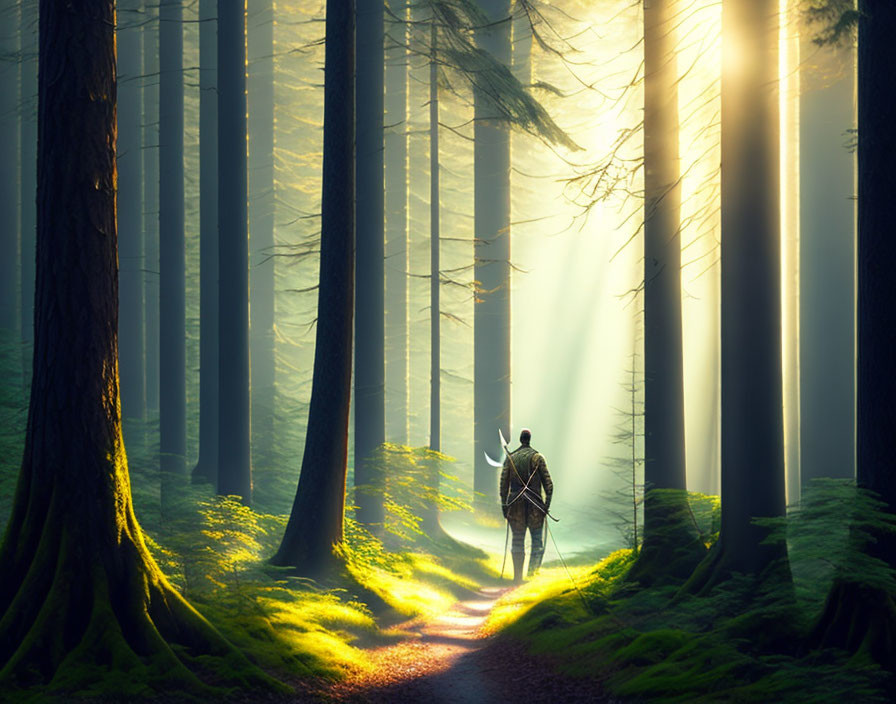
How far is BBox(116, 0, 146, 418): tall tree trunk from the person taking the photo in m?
20.8

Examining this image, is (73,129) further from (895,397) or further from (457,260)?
(457,260)

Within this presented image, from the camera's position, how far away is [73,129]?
6.26 metres

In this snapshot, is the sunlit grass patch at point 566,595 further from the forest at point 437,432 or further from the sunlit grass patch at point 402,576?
the sunlit grass patch at point 402,576

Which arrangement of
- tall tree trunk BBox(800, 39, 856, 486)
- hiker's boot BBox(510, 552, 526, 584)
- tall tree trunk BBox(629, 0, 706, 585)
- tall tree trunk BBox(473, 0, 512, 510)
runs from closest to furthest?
tall tree trunk BBox(629, 0, 706, 585), hiker's boot BBox(510, 552, 526, 584), tall tree trunk BBox(800, 39, 856, 486), tall tree trunk BBox(473, 0, 512, 510)

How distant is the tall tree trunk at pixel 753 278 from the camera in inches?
311

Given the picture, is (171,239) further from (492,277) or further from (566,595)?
(566,595)

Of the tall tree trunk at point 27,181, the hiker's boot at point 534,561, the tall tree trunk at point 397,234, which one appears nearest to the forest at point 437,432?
the hiker's boot at point 534,561

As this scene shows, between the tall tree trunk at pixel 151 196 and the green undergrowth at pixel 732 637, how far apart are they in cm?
1662

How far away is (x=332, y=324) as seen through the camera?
10.5 meters

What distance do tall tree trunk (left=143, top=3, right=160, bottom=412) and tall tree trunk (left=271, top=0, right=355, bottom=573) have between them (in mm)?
12374

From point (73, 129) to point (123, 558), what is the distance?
345 centimetres

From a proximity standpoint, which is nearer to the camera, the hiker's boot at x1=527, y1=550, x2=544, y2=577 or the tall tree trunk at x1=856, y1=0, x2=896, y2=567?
the tall tree trunk at x1=856, y1=0, x2=896, y2=567

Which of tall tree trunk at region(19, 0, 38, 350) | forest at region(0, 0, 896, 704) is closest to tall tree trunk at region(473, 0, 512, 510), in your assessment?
forest at region(0, 0, 896, 704)

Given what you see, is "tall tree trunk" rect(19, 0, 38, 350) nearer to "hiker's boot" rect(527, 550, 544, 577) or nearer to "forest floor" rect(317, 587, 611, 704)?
"hiker's boot" rect(527, 550, 544, 577)
